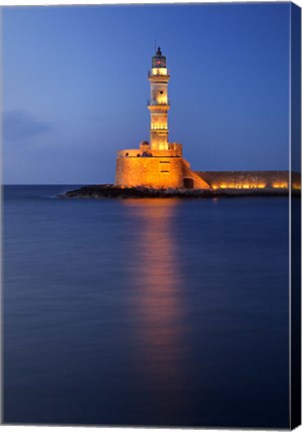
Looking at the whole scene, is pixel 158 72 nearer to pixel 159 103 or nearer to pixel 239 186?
pixel 159 103

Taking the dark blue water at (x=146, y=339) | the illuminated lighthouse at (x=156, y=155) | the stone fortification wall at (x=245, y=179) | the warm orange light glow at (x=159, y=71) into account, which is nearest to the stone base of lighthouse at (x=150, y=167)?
the illuminated lighthouse at (x=156, y=155)

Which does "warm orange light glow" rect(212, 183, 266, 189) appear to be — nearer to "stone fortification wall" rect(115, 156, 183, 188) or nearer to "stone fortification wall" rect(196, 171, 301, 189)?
"stone fortification wall" rect(196, 171, 301, 189)

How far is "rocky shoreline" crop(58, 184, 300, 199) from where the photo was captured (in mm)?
19219

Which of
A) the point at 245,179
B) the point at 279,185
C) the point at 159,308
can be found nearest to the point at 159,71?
the point at 245,179

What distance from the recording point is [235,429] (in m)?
2.67

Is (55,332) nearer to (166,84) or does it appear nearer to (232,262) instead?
(232,262)

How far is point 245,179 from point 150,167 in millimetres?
3614

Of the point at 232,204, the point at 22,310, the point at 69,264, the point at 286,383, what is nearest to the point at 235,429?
the point at 286,383

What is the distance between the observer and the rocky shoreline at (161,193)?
19.2 meters

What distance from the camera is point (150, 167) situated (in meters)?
19.1

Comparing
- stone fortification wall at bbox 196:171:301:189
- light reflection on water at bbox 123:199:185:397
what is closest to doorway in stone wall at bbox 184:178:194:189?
stone fortification wall at bbox 196:171:301:189

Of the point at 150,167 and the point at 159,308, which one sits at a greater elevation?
the point at 150,167

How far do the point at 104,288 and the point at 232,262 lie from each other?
2394 millimetres

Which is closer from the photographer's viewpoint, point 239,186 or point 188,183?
point 188,183
